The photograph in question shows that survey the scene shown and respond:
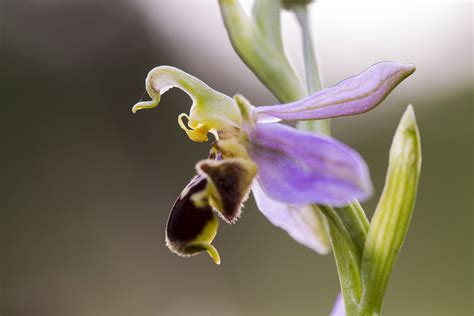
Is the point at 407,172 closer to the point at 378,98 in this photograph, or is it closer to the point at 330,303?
the point at 378,98

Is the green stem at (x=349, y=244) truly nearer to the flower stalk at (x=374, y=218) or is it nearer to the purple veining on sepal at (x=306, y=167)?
the flower stalk at (x=374, y=218)

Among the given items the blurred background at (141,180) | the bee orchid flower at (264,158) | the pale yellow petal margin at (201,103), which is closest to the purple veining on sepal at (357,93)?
the bee orchid flower at (264,158)

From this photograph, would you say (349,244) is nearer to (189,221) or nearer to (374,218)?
(374,218)

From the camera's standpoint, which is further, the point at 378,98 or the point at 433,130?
the point at 433,130

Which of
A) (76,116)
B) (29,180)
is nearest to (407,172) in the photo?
(29,180)

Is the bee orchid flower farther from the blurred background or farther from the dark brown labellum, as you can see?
the blurred background

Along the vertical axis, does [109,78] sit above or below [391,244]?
above

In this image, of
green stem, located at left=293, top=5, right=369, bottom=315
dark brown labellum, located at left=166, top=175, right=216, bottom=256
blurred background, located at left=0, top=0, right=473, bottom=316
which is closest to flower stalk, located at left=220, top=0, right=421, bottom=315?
green stem, located at left=293, top=5, right=369, bottom=315
